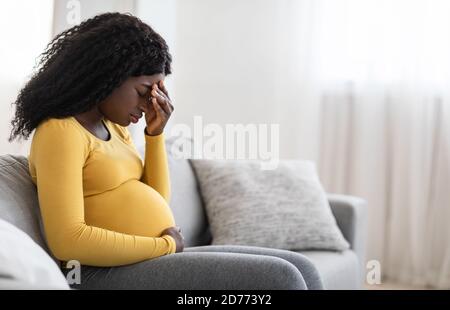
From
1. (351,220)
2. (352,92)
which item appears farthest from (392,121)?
(351,220)

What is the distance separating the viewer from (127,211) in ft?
5.01

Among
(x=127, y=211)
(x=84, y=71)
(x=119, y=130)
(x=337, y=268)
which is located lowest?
(x=337, y=268)

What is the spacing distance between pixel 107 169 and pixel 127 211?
10 centimetres

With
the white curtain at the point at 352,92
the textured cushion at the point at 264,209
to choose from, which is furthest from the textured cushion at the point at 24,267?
the white curtain at the point at 352,92

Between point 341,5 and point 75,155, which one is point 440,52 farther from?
point 75,155

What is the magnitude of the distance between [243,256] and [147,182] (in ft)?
1.32

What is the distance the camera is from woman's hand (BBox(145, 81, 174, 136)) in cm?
159

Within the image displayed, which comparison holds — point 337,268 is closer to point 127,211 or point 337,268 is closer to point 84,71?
point 127,211

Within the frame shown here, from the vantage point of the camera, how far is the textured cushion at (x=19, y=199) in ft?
4.76

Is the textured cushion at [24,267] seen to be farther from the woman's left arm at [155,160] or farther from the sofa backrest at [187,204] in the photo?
the sofa backrest at [187,204]

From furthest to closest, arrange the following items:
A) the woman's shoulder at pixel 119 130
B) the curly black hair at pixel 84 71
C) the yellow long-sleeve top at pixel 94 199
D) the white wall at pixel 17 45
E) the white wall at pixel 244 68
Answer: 1. the white wall at pixel 244 68
2. the white wall at pixel 17 45
3. the woman's shoulder at pixel 119 130
4. the curly black hair at pixel 84 71
5. the yellow long-sleeve top at pixel 94 199

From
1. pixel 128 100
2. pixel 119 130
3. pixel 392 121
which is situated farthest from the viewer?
pixel 392 121

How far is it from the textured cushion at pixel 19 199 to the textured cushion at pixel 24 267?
0.39m
